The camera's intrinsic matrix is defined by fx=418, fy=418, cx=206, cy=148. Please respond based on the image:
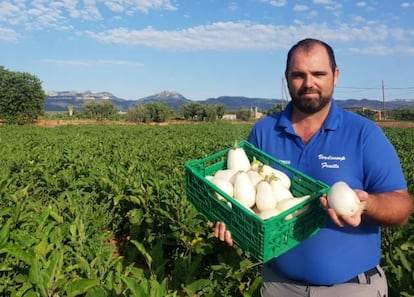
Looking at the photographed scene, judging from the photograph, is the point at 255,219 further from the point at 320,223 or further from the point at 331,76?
the point at 331,76

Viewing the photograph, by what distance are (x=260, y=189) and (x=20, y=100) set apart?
60.0m

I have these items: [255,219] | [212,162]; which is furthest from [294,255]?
[212,162]

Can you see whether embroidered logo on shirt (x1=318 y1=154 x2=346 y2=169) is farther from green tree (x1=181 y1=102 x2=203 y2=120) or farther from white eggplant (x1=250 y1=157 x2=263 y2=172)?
green tree (x1=181 y1=102 x2=203 y2=120)

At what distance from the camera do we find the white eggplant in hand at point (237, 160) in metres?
2.34

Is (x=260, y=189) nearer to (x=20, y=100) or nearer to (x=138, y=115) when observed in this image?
(x=20, y=100)

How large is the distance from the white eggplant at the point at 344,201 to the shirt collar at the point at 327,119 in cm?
51

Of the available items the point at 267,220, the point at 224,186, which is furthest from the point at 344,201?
the point at 224,186

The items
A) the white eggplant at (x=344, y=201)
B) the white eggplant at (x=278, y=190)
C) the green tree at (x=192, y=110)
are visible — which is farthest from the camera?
the green tree at (x=192, y=110)

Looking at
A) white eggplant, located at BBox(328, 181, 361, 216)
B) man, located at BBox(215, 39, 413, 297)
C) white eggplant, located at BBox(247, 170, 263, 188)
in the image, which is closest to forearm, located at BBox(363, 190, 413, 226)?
man, located at BBox(215, 39, 413, 297)

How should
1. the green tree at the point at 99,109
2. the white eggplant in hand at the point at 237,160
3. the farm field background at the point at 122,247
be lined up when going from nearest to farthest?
1. the white eggplant in hand at the point at 237,160
2. the farm field background at the point at 122,247
3. the green tree at the point at 99,109

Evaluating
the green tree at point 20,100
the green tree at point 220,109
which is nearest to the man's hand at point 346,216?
the green tree at point 20,100

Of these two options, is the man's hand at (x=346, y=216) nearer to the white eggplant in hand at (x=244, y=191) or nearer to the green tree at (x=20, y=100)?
the white eggplant in hand at (x=244, y=191)

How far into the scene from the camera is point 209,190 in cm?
214

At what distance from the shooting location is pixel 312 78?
2.21m
